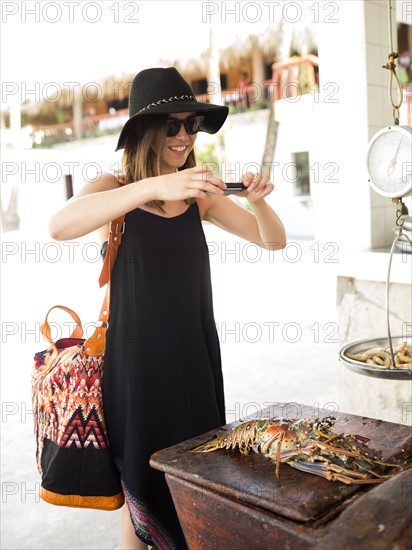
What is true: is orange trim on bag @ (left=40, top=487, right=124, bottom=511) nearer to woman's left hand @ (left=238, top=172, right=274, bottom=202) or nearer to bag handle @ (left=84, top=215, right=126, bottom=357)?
bag handle @ (left=84, top=215, right=126, bottom=357)

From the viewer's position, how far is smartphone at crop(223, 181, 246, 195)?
1.90m

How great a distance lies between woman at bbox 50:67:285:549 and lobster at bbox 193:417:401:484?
477 mm

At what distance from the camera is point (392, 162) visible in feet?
8.34

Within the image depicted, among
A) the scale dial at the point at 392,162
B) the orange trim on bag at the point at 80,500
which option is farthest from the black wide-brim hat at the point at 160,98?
the orange trim on bag at the point at 80,500

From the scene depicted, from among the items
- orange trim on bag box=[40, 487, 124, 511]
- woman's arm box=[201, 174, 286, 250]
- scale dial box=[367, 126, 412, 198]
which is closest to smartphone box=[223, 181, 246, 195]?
woman's arm box=[201, 174, 286, 250]

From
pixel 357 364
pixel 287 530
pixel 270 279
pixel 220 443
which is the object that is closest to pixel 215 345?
pixel 357 364

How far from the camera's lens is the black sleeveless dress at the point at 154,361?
203 cm

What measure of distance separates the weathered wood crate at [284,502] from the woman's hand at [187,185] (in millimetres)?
672

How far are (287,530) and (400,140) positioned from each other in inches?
68.8

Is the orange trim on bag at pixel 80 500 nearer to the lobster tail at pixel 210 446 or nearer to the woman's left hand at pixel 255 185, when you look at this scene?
the lobster tail at pixel 210 446

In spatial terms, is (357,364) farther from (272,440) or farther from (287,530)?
(287,530)

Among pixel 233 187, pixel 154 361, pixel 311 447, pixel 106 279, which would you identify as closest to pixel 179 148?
pixel 233 187

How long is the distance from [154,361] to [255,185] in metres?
0.67

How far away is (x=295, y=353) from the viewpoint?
6152 millimetres
